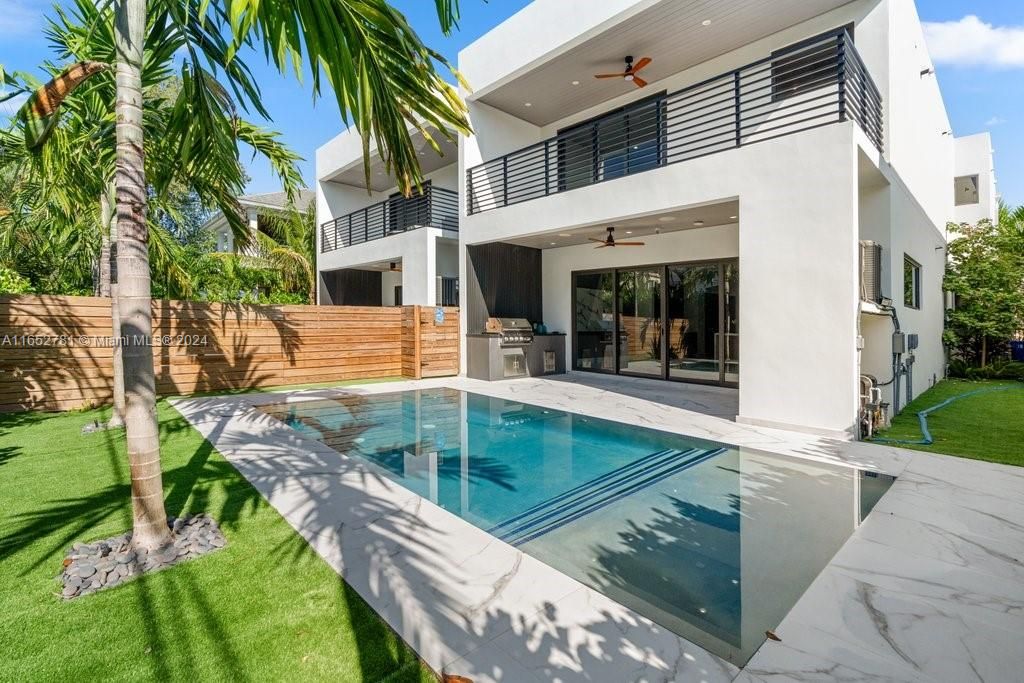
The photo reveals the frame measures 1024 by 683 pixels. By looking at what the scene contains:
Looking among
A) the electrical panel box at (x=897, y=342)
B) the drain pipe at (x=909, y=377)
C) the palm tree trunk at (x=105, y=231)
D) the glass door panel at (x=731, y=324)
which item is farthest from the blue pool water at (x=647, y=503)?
the drain pipe at (x=909, y=377)

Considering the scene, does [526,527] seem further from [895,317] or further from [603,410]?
[895,317]

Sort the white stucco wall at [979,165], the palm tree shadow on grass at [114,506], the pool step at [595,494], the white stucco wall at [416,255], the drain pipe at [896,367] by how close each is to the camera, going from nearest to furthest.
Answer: the palm tree shadow on grass at [114,506] < the pool step at [595,494] < the drain pipe at [896,367] < the white stucco wall at [416,255] < the white stucco wall at [979,165]

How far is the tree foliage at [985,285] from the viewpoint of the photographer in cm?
1163

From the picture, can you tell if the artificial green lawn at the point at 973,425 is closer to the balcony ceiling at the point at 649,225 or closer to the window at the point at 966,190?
the balcony ceiling at the point at 649,225

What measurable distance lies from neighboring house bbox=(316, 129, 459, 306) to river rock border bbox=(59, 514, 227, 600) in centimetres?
952

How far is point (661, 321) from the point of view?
1134 cm

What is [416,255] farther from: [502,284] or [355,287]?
[355,287]

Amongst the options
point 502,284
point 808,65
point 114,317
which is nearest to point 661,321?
point 502,284

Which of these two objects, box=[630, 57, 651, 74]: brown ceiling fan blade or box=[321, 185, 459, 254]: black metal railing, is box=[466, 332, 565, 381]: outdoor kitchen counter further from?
box=[630, 57, 651, 74]: brown ceiling fan blade

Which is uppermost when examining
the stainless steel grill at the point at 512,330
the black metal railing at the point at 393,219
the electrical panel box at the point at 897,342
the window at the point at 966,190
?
the window at the point at 966,190

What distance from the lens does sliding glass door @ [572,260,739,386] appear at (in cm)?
1035

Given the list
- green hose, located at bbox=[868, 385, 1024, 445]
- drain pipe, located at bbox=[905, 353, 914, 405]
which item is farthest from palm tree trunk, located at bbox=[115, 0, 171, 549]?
drain pipe, located at bbox=[905, 353, 914, 405]

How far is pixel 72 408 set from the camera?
801 centimetres

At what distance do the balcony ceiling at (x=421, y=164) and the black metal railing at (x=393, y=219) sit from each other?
88cm
